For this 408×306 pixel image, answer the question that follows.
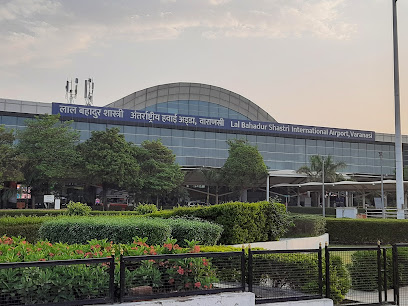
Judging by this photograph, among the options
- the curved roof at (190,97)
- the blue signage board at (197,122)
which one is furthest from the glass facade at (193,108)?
the blue signage board at (197,122)

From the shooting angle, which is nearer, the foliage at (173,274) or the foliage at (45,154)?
the foliage at (173,274)

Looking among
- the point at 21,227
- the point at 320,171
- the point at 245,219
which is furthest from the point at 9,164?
the point at 320,171

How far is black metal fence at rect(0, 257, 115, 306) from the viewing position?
6.26 meters

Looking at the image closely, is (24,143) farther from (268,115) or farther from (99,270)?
(268,115)

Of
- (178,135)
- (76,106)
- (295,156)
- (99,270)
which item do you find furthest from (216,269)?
(295,156)

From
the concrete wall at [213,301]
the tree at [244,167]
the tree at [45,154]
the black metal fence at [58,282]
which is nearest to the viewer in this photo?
the black metal fence at [58,282]

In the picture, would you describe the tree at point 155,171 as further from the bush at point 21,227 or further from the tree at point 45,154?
the bush at point 21,227

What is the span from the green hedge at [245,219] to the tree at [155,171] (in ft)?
125

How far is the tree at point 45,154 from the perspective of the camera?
49594mm

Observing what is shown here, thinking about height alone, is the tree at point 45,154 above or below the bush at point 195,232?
→ above

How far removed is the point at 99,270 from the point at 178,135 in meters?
69.0

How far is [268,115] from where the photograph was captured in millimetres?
100062

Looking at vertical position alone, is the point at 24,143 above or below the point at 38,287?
above

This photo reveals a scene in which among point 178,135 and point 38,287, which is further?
point 178,135
